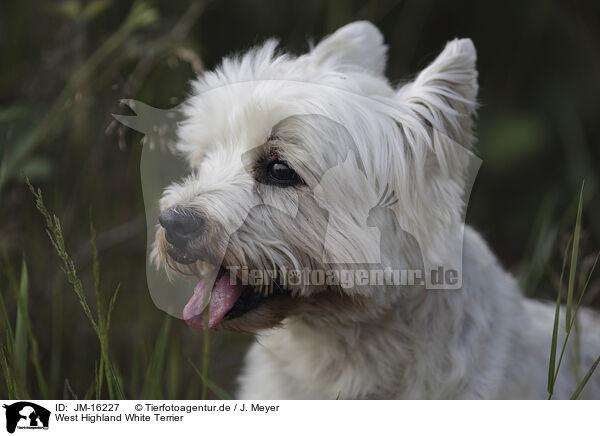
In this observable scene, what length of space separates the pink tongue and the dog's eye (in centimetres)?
30

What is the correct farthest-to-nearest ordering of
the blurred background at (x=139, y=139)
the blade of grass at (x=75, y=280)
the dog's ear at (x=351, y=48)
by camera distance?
the blurred background at (x=139, y=139) < the dog's ear at (x=351, y=48) < the blade of grass at (x=75, y=280)

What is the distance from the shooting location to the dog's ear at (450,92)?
1902mm

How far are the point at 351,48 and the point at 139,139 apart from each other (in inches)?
32.5

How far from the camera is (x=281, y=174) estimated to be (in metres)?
1.89

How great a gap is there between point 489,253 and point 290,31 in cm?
244

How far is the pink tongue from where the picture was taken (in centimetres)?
189

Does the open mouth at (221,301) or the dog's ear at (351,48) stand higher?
the dog's ear at (351,48)

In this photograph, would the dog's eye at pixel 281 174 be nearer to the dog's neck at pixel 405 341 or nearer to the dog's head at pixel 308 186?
the dog's head at pixel 308 186

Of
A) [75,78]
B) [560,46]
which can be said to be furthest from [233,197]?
[560,46]
